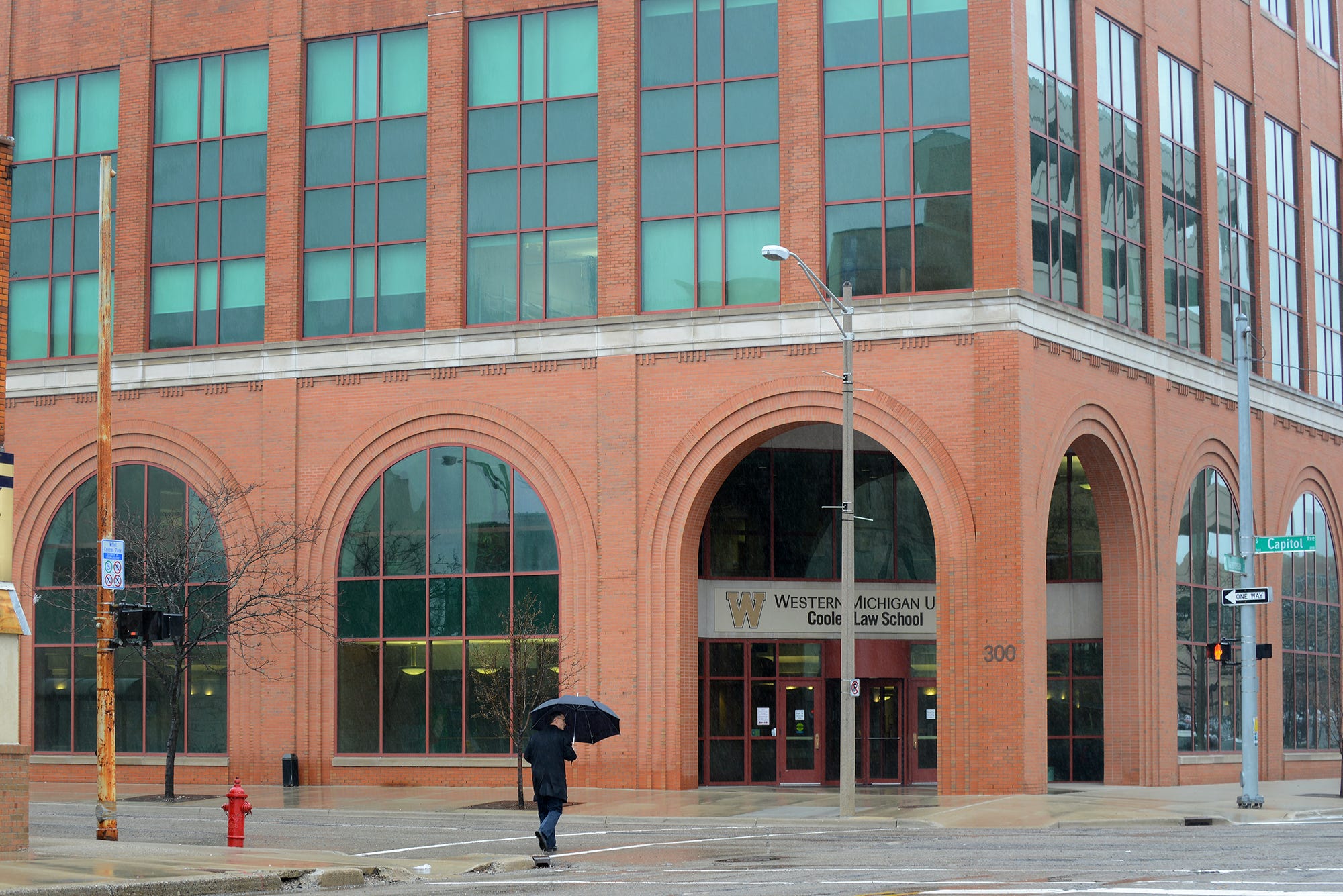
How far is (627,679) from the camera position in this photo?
36.2 metres

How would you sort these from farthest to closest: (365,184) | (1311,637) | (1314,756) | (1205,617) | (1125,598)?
(1311,637), (1314,756), (1205,617), (365,184), (1125,598)

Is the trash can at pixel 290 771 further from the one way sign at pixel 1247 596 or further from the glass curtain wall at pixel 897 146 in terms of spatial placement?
the one way sign at pixel 1247 596

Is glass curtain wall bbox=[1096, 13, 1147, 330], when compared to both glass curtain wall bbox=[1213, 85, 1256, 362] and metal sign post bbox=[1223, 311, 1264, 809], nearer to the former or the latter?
glass curtain wall bbox=[1213, 85, 1256, 362]

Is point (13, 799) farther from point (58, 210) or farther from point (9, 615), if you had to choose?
point (58, 210)

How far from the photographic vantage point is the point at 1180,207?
41.4 m

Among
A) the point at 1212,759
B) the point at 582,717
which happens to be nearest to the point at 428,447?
the point at 582,717

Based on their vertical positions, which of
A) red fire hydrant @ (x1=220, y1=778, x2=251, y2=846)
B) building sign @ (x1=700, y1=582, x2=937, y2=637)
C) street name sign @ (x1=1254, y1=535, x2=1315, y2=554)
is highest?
street name sign @ (x1=1254, y1=535, x2=1315, y2=554)

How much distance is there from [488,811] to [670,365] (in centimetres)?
1053

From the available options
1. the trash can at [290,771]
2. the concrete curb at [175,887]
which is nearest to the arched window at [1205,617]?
the trash can at [290,771]

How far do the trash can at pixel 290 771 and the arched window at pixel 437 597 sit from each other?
1.13m

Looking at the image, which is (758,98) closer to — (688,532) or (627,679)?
(688,532)

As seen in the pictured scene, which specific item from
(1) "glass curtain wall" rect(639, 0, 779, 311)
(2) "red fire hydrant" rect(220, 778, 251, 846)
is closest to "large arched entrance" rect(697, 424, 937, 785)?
(1) "glass curtain wall" rect(639, 0, 779, 311)

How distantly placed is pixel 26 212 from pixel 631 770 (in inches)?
836

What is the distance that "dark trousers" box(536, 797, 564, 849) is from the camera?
2103 cm
